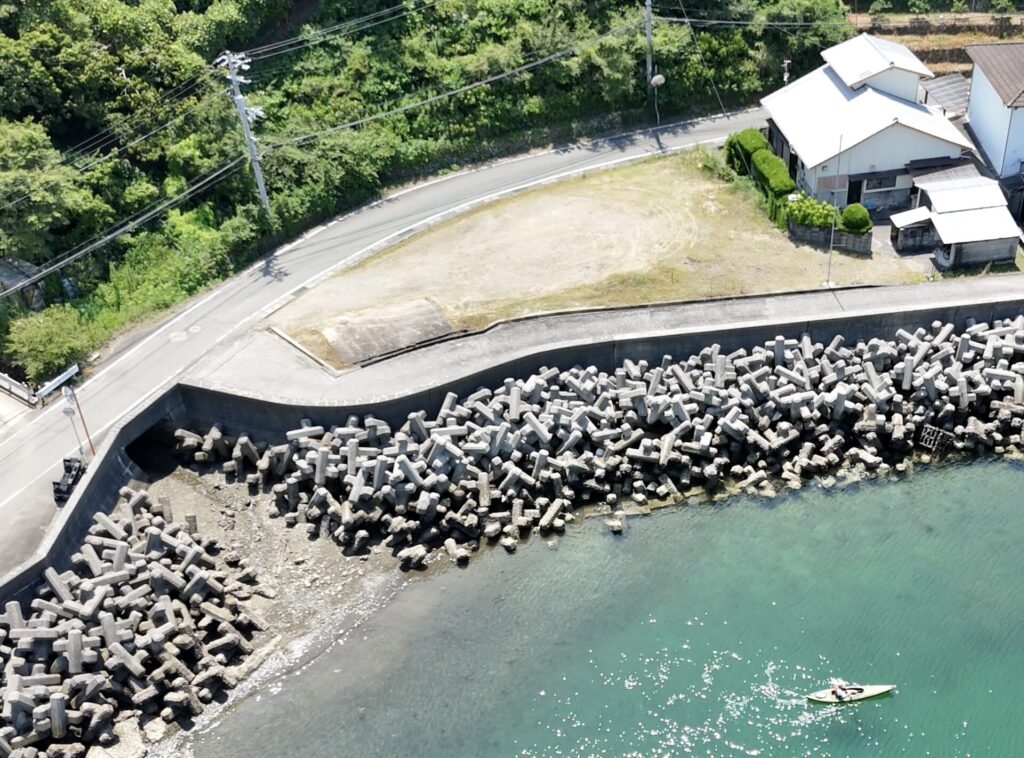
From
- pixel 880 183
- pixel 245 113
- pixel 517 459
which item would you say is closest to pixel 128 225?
pixel 245 113

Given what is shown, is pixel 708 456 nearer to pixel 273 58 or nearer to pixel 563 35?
pixel 563 35

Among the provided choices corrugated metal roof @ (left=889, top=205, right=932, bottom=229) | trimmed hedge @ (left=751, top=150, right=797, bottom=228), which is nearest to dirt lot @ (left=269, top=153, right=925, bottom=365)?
trimmed hedge @ (left=751, top=150, right=797, bottom=228)

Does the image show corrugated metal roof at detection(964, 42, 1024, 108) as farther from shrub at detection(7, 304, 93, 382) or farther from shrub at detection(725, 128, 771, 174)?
shrub at detection(7, 304, 93, 382)

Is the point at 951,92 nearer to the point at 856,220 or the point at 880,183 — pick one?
the point at 880,183

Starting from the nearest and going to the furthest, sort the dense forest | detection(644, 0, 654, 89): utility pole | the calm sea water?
the calm sea water
the dense forest
detection(644, 0, 654, 89): utility pole

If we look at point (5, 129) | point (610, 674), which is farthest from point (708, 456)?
point (5, 129)

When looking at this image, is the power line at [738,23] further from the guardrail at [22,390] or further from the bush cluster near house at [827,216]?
the guardrail at [22,390]

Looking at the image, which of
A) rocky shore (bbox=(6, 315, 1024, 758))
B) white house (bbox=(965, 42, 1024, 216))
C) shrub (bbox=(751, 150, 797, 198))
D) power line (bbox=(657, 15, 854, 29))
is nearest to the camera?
rocky shore (bbox=(6, 315, 1024, 758))
